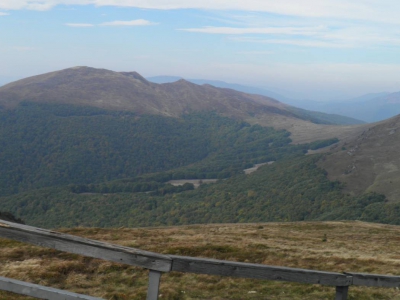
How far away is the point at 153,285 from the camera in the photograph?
6566 mm

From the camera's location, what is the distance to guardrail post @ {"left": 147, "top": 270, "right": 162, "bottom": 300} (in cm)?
650

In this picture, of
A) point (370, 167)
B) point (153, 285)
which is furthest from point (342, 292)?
point (370, 167)

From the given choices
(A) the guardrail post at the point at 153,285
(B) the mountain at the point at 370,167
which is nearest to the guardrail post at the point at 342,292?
(A) the guardrail post at the point at 153,285

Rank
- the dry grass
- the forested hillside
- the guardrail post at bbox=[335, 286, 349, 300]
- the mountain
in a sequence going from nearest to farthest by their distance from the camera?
the guardrail post at bbox=[335, 286, 349, 300] → the dry grass → the mountain → the forested hillside

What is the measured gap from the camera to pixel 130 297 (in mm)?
10789

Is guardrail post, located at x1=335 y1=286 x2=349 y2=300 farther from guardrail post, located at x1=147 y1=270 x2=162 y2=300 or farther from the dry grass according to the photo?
guardrail post, located at x1=147 y1=270 x2=162 y2=300

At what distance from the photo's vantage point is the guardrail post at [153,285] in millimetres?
6500

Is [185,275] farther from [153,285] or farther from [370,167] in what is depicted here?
[370,167]

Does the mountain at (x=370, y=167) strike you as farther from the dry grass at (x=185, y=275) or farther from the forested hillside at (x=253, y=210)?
the dry grass at (x=185, y=275)

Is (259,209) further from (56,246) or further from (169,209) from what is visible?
Result: (56,246)

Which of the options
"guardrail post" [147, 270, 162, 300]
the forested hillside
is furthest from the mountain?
"guardrail post" [147, 270, 162, 300]

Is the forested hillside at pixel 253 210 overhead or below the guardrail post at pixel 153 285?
below

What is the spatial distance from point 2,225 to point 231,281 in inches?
322

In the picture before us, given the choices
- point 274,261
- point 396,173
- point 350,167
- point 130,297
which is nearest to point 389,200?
point 396,173
